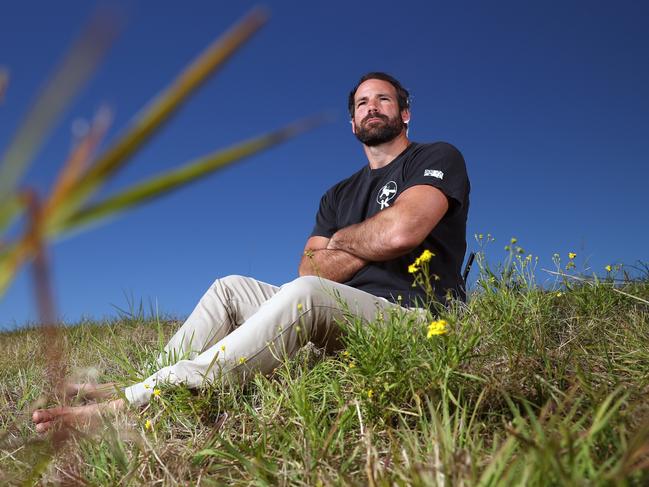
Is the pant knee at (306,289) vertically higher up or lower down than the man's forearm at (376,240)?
lower down

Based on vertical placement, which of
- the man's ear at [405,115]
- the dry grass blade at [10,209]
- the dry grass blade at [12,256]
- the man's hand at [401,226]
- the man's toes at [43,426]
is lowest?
the man's toes at [43,426]

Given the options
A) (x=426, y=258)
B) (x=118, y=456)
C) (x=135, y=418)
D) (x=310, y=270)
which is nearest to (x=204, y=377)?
(x=135, y=418)

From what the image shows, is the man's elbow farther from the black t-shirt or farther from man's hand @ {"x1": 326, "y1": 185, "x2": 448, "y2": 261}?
the black t-shirt

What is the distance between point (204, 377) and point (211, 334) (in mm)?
1118

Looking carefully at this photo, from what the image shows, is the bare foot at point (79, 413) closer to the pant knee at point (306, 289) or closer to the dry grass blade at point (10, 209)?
the pant knee at point (306, 289)

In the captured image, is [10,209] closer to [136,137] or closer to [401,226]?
[136,137]

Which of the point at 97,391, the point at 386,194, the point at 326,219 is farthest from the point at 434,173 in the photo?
the point at 97,391

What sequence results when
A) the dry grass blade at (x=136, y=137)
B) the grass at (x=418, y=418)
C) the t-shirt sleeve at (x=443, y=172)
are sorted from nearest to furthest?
the dry grass blade at (x=136, y=137), the grass at (x=418, y=418), the t-shirt sleeve at (x=443, y=172)

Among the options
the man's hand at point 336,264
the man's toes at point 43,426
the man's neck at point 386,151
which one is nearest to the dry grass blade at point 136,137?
the man's toes at point 43,426

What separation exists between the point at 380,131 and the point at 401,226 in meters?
1.32

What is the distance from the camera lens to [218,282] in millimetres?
3809

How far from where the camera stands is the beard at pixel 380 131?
425 cm

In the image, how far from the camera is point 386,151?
429 centimetres

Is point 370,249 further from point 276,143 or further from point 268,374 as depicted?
point 276,143
